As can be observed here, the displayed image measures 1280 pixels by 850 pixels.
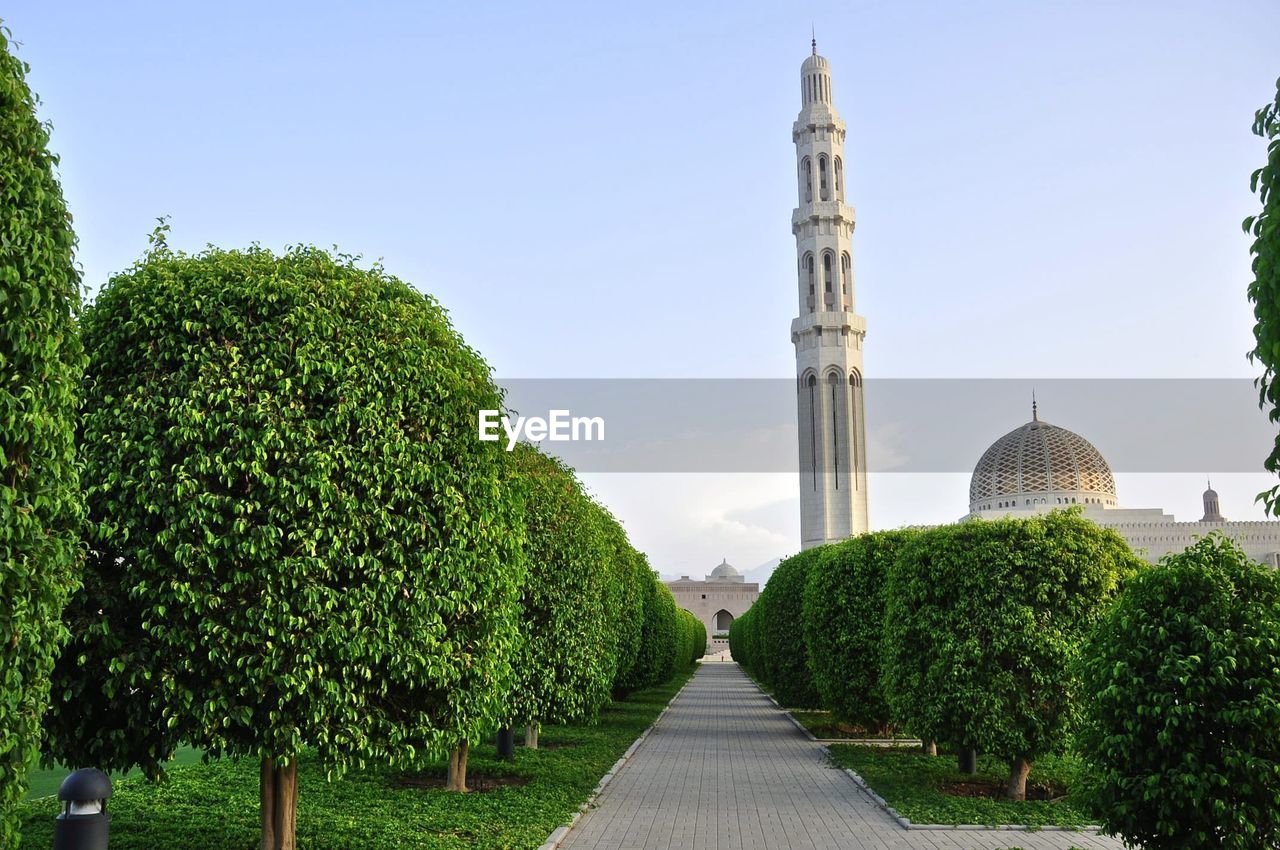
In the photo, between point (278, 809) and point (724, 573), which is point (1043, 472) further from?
point (278, 809)

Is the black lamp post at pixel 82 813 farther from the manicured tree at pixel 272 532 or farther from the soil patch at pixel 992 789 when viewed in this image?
the soil patch at pixel 992 789

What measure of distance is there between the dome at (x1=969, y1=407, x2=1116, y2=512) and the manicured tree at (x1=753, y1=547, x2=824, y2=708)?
6077 centimetres

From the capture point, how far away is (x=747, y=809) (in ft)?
38.9

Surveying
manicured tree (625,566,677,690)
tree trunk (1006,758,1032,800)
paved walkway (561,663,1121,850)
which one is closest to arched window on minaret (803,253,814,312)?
manicured tree (625,566,677,690)

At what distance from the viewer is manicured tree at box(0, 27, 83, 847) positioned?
4281 millimetres

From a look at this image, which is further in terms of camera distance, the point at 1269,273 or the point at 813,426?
the point at 813,426

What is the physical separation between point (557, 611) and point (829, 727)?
9.48 m

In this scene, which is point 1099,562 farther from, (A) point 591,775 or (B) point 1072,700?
(A) point 591,775

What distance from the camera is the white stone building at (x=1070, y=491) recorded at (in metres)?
80.9

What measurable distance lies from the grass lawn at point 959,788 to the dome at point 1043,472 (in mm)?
70746

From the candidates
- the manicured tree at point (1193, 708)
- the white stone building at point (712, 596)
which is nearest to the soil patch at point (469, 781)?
the manicured tree at point (1193, 708)

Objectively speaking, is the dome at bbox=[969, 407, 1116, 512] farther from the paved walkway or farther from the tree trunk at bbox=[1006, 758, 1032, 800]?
the tree trunk at bbox=[1006, 758, 1032, 800]

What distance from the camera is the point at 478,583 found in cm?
779

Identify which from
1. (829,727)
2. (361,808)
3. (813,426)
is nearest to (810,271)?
(813,426)
